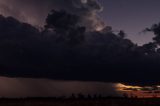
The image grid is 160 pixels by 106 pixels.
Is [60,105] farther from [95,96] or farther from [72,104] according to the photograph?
[95,96]

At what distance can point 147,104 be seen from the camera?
129m

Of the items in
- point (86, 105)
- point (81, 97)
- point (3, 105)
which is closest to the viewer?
point (3, 105)

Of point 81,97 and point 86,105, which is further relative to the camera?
point 81,97

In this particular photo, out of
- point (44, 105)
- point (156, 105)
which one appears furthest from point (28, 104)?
point (156, 105)

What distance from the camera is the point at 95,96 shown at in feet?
538

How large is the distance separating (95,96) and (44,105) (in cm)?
4588

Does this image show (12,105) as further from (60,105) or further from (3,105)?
(60,105)

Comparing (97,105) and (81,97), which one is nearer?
(97,105)

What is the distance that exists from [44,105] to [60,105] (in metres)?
5.06

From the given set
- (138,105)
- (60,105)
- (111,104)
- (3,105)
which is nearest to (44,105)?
(60,105)

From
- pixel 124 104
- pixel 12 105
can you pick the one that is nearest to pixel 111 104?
pixel 124 104

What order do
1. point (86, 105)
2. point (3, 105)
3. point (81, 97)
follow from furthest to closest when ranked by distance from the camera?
point (81, 97)
point (86, 105)
point (3, 105)

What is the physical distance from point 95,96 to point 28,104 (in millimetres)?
47711

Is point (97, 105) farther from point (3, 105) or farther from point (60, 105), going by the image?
point (3, 105)
